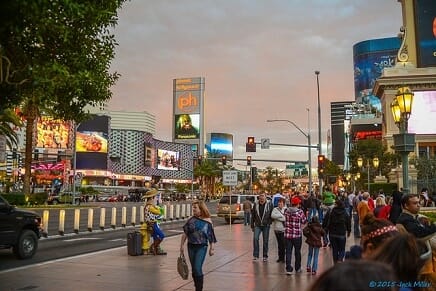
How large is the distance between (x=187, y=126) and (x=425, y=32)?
102 meters

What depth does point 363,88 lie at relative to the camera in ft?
522

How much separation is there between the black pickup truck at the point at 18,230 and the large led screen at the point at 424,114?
55.0 metres

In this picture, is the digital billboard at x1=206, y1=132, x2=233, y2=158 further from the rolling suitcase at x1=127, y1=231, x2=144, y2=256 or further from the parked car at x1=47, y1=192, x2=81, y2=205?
the rolling suitcase at x1=127, y1=231, x2=144, y2=256

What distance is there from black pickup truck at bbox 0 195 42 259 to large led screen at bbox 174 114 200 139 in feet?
473

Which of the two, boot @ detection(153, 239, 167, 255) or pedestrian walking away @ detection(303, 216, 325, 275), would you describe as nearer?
pedestrian walking away @ detection(303, 216, 325, 275)

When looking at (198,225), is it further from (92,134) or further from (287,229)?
(92,134)

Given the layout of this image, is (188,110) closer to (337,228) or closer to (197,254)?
(337,228)

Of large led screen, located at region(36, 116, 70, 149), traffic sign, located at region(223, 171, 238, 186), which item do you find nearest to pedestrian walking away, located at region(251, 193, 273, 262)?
traffic sign, located at region(223, 171, 238, 186)

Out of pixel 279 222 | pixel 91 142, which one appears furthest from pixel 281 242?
pixel 91 142

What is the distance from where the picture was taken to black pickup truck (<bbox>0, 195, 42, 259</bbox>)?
1334 centimetres

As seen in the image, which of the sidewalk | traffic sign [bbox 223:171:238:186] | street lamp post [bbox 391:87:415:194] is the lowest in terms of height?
the sidewalk

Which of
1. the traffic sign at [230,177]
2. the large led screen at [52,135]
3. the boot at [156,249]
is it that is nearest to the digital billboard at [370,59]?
the large led screen at [52,135]

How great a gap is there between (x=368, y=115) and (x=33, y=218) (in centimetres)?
12439

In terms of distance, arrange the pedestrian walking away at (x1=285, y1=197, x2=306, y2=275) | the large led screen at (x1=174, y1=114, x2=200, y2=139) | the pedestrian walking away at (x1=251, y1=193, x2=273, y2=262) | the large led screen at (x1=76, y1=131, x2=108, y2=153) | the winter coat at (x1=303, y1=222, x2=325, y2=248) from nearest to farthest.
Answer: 1. the winter coat at (x1=303, y1=222, x2=325, y2=248)
2. the pedestrian walking away at (x1=285, y1=197, x2=306, y2=275)
3. the pedestrian walking away at (x1=251, y1=193, x2=273, y2=262)
4. the large led screen at (x1=76, y1=131, x2=108, y2=153)
5. the large led screen at (x1=174, y1=114, x2=200, y2=139)
